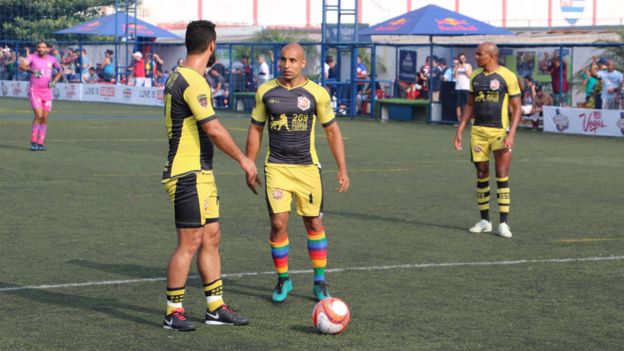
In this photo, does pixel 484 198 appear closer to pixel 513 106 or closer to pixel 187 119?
pixel 513 106

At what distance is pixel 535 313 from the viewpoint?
8.24 meters

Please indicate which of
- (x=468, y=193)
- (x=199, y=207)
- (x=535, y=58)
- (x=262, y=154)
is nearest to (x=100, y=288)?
(x=199, y=207)

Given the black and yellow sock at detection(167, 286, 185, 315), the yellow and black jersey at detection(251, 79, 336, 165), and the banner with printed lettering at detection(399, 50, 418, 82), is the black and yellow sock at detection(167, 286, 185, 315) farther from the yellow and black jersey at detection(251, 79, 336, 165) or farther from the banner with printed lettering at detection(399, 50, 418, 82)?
the banner with printed lettering at detection(399, 50, 418, 82)

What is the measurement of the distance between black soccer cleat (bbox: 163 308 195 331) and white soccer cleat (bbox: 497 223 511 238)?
16.9 feet

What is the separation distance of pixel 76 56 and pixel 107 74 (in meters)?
2.54

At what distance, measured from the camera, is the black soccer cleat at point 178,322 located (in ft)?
24.9

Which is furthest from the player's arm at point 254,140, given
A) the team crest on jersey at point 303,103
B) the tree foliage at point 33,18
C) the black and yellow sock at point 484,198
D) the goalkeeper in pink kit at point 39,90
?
the tree foliage at point 33,18

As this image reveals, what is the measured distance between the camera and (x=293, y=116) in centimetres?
870

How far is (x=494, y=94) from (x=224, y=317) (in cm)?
578

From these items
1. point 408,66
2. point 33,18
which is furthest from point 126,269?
point 33,18

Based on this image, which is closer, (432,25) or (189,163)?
(189,163)

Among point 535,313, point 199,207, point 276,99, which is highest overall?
point 276,99

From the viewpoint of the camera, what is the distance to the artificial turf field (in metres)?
7.59

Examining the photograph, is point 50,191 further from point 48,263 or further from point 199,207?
point 199,207
